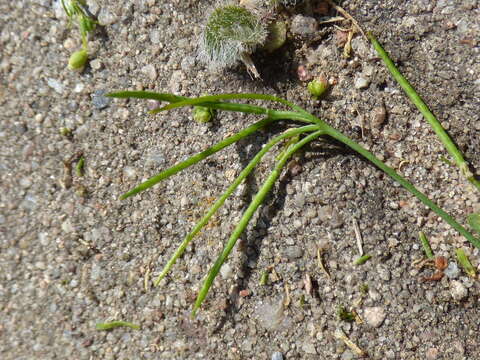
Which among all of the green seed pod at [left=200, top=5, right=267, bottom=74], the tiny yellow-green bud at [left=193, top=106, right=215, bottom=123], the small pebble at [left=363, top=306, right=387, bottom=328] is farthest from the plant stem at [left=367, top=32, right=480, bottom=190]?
the tiny yellow-green bud at [left=193, top=106, right=215, bottom=123]

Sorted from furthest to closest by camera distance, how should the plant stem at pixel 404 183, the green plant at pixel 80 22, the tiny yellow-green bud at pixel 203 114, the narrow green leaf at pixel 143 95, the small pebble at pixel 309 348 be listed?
the green plant at pixel 80 22 → the tiny yellow-green bud at pixel 203 114 → the small pebble at pixel 309 348 → the plant stem at pixel 404 183 → the narrow green leaf at pixel 143 95

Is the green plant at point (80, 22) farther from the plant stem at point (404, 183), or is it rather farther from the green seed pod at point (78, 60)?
the plant stem at point (404, 183)

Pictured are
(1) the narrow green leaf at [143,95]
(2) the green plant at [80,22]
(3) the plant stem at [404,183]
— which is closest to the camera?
(1) the narrow green leaf at [143,95]

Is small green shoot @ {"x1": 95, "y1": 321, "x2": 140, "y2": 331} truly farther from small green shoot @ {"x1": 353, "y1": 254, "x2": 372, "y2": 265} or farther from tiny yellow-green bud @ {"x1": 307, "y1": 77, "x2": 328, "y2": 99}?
tiny yellow-green bud @ {"x1": 307, "y1": 77, "x2": 328, "y2": 99}

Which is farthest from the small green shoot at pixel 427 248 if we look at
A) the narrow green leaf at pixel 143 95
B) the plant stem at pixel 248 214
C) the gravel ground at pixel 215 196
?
the narrow green leaf at pixel 143 95

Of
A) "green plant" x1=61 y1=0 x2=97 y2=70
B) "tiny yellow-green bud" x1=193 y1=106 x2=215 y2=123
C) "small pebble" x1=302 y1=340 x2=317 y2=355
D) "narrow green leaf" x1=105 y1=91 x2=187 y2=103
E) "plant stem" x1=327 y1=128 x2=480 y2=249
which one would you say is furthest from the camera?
"green plant" x1=61 y1=0 x2=97 y2=70

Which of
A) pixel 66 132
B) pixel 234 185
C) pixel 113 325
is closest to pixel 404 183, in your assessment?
pixel 234 185
